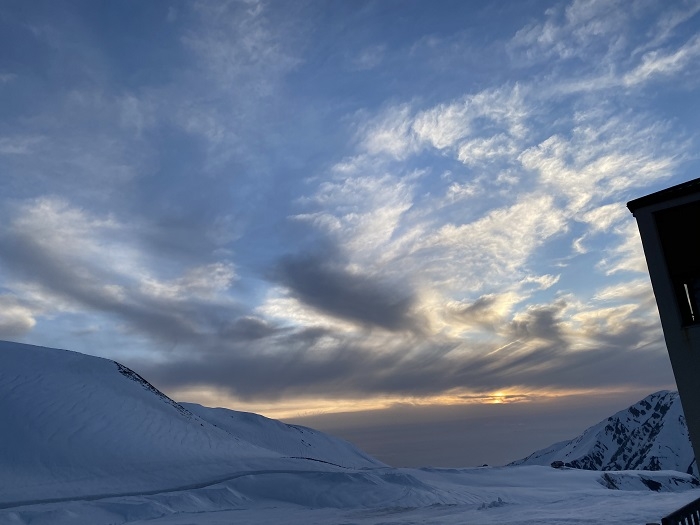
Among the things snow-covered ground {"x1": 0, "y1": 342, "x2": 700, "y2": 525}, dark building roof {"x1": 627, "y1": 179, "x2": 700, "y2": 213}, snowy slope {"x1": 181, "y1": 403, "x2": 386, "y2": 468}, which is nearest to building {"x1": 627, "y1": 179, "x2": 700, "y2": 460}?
dark building roof {"x1": 627, "y1": 179, "x2": 700, "y2": 213}

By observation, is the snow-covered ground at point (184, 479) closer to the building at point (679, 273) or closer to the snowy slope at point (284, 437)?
the building at point (679, 273)

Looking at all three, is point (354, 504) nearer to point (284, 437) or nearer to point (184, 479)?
point (184, 479)

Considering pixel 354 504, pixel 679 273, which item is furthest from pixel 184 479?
pixel 679 273

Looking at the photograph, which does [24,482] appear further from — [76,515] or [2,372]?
[2,372]

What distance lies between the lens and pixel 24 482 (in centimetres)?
3847

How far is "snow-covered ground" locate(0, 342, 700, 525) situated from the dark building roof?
9.85m

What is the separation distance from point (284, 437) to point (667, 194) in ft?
350

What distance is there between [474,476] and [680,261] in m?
39.8

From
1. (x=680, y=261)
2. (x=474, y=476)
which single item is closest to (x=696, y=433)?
(x=680, y=261)

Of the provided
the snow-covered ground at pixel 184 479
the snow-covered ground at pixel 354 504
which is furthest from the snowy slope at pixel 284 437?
the snow-covered ground at pixel 354 504

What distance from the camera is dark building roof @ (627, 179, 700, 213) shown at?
14.0 m

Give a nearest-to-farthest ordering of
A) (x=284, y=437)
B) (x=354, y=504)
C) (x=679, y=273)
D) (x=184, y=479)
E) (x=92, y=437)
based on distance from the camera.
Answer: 1. (x=679, y=273)
2. (x=354, y=504)
3. (x=184, y=479)
4. (x=92, y=437)
5. (x=284, y=437)

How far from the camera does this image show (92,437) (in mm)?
48531

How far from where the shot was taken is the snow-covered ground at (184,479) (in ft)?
82.8
